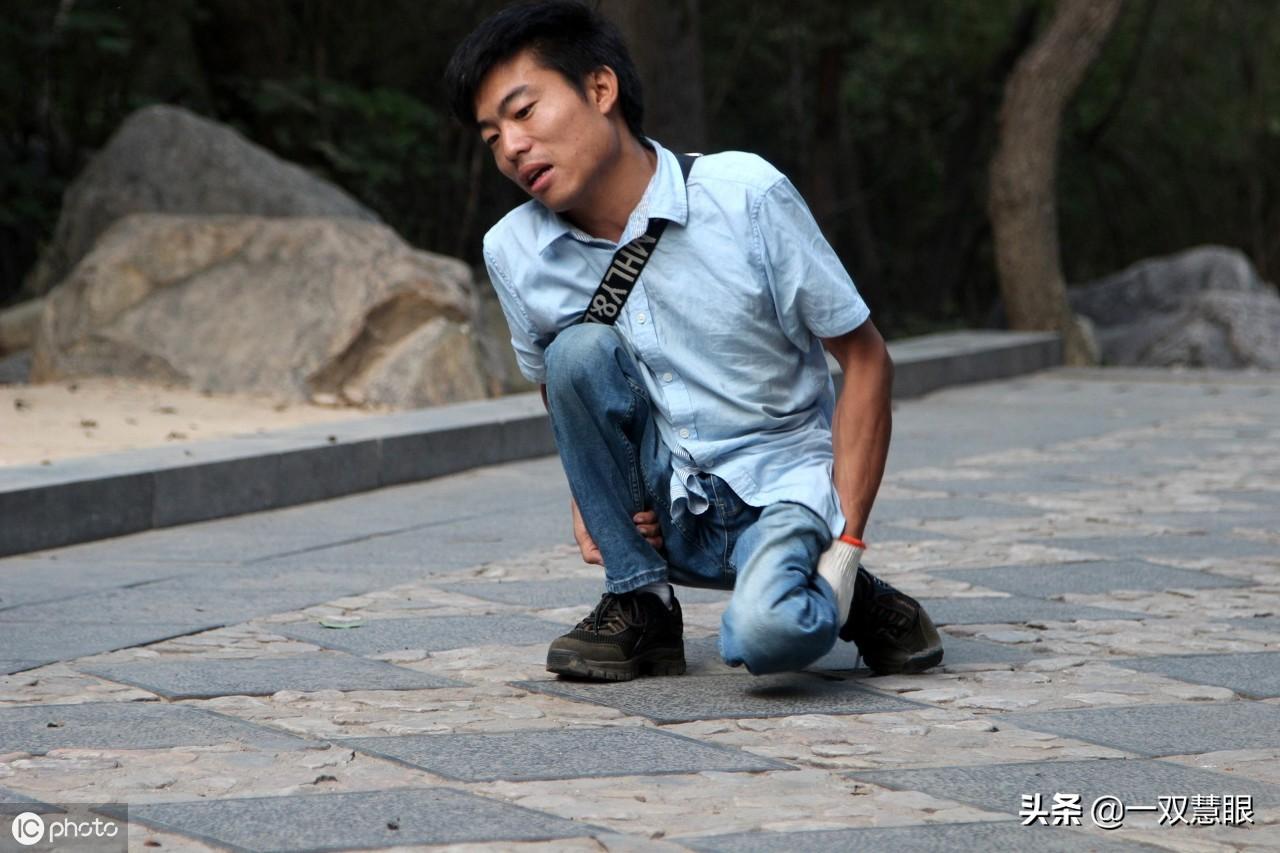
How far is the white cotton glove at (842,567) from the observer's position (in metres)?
3.42

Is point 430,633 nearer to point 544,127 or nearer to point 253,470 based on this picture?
point 544,127

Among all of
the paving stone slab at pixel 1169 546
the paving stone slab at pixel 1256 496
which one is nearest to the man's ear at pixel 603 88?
the paving stone slab at pixel 1169 546

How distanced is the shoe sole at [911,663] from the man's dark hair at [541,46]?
124 cm

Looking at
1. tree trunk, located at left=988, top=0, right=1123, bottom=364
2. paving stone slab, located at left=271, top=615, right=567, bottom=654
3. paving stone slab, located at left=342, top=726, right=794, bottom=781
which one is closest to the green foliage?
tree trunk, located at left=988, top=0, right=1123, bottom=364

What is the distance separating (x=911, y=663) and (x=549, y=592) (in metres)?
1.30

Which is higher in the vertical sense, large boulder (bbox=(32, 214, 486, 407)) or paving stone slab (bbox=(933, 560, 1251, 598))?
large boulder (bbox=(32, 214, 486, 407))

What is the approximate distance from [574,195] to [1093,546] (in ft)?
7.97

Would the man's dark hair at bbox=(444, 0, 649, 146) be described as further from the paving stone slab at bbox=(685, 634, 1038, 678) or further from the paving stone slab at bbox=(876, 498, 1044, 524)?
the paving stone slab at bbox=(876, 498, 1044, 524)

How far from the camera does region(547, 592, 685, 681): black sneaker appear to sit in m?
3.62

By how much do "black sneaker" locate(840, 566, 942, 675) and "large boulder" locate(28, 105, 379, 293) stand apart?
6.98 meters

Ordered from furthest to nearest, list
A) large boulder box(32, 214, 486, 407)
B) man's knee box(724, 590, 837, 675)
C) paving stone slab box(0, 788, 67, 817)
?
1. large boulder box(32, 214, 486, 407)
2. man's knee box(724, 590, 837, 675)
3. paving stone slab box(0, 788, 67, 817)

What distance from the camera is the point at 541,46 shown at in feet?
11.6

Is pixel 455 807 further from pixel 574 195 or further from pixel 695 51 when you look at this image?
pixel 695 51

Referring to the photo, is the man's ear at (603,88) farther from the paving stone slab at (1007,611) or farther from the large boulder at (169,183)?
the large boulder at (169,183)
